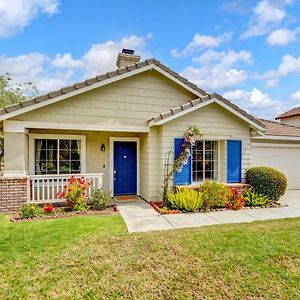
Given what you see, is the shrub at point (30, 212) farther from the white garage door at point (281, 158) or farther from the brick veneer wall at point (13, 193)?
the white garage door at point (281, 158)

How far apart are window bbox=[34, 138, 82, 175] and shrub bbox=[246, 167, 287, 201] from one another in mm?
7629

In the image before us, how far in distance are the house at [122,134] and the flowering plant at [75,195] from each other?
0.65 meters

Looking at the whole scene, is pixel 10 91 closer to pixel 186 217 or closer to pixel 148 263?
pixel 186 217

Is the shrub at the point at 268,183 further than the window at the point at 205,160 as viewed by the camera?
No

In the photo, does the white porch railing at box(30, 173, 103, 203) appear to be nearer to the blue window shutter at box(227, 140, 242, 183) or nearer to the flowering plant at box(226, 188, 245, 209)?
the flowering plant at box(226, 188, 245, 209)

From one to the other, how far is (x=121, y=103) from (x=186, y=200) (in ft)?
15.3

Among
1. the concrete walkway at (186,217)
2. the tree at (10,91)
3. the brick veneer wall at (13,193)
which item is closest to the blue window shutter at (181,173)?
the concrete walkway at (186,217)

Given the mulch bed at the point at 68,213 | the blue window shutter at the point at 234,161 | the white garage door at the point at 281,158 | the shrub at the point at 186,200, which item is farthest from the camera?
the white garage door at the point at 281,158

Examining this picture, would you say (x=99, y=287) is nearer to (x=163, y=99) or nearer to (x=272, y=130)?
(x=163, y=99)

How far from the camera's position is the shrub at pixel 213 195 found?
29.5 feet

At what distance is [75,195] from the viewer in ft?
28.5

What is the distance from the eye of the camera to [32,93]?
28719 mm

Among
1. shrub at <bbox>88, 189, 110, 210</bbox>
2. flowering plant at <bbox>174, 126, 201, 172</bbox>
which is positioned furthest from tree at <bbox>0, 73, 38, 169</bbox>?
flowering plant at <bbox>174, 126, 201, 172</bbox>

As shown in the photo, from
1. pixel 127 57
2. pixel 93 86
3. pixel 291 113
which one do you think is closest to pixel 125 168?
pixel 93 86
